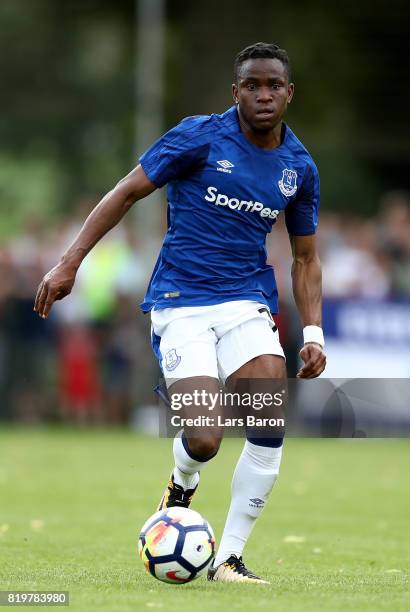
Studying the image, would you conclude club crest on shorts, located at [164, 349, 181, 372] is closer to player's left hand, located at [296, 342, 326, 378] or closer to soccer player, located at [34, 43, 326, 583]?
soccer player, located at [34, 43, 326, 583]

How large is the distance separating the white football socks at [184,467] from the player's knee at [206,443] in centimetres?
17

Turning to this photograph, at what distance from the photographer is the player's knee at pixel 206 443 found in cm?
746

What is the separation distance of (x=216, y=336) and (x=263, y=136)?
1.09m

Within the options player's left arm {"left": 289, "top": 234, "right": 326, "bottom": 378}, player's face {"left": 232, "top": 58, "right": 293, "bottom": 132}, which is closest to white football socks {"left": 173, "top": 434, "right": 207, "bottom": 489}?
player's left arm {"left": 289, "top": 234, "right": 326, "bottom": 378}

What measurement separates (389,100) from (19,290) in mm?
11019

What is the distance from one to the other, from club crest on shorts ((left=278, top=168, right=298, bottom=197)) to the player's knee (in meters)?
1.36

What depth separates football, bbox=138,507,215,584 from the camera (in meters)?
7.20

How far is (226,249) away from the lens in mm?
7750

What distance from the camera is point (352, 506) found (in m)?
12.2

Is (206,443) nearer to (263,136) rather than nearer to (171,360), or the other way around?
(171,360)

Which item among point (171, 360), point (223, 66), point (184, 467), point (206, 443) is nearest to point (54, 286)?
point (171, 360)

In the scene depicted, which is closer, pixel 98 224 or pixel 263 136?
pixel 98 224

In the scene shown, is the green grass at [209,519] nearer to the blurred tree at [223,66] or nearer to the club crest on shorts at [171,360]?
Answer: the club crest on shorts at [171,360]

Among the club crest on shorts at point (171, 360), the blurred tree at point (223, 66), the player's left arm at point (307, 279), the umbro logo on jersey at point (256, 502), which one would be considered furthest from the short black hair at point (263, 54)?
the blurred tree at point (223, 66)
